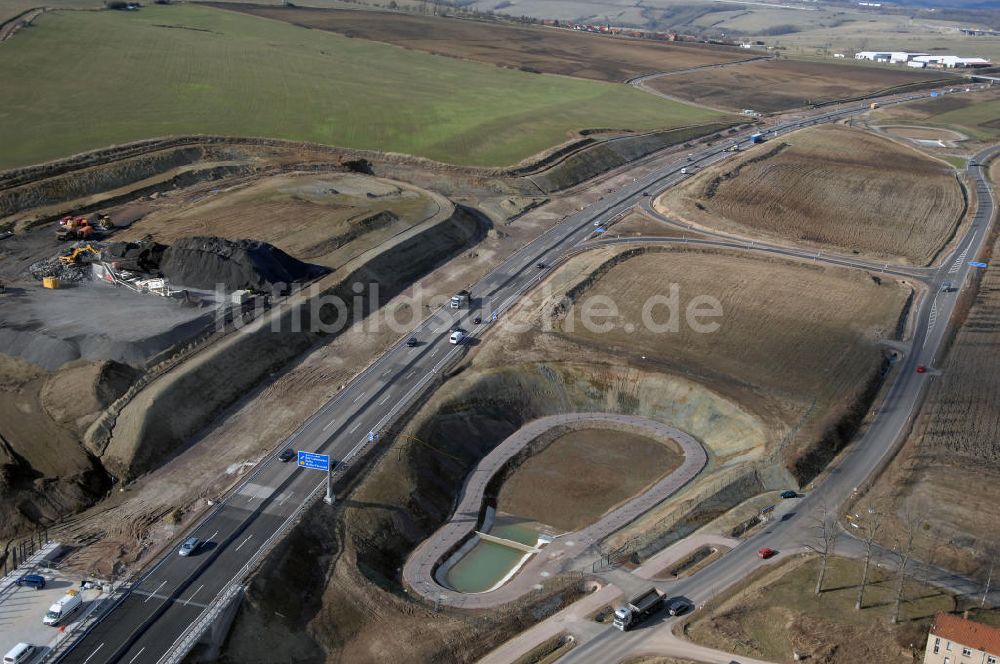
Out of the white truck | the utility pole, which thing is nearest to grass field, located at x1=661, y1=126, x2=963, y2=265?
the utility pole

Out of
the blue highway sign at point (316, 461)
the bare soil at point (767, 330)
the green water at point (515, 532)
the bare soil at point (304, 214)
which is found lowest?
the green water at point (515, 532)

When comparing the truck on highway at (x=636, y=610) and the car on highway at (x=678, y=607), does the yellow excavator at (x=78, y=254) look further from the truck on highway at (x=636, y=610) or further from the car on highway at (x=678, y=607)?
the car on highway at (x=678, y=607)

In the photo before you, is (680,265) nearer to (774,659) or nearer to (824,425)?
(824,425)

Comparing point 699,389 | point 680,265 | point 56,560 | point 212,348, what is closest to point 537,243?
point 680,265

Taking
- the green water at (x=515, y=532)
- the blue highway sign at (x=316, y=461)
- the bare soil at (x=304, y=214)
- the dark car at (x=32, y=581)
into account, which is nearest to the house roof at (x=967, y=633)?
the green water at (x=515, y=532)

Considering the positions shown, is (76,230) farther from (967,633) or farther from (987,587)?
(987,587)

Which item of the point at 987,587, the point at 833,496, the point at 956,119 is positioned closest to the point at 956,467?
the point at 833,496

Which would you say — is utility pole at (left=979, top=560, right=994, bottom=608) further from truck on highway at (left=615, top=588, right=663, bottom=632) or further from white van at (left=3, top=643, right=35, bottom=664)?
white van at (left=3, top=643, right=35, bottom=664)
